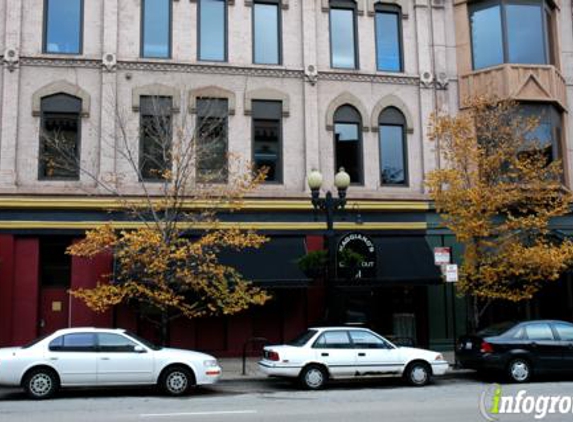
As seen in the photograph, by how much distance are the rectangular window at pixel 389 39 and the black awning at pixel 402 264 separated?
20.1 ft

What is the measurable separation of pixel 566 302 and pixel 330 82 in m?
10.9

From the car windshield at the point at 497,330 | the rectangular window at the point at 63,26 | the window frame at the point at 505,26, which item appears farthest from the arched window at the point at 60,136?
the window frame at the point at 505,26

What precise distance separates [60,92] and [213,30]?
528 centimetres

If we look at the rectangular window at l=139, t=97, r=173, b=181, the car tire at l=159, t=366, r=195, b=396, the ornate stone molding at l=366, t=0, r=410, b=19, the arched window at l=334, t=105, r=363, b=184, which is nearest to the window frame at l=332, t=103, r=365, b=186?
the arched window at l=334, t=105, r=363, b=184

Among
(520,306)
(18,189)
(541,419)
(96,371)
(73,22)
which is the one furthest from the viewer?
(520,306)

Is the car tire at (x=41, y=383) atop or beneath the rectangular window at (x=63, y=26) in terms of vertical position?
beneath

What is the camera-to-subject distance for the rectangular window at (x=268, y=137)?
804 inches

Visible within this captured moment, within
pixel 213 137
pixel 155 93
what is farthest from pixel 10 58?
pixel 213 137

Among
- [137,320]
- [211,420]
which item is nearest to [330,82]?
[137,320]

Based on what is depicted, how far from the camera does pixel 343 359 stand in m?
14.0

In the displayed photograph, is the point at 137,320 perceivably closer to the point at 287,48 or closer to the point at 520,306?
the point at 287,48

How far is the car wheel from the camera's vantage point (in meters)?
14.7

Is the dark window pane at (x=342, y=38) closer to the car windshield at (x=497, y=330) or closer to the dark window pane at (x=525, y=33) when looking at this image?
the dark window pane at (x=525, y=33)

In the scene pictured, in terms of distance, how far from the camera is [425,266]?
757 inches
